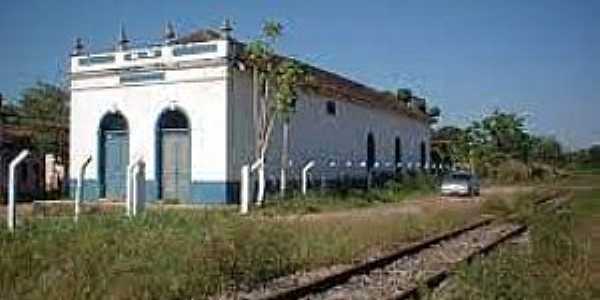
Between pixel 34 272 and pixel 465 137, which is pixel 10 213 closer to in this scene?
pixel 34 272

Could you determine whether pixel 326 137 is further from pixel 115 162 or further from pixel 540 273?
pixel 540 273

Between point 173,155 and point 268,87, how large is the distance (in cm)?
453

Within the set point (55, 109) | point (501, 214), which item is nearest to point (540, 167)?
point (55, 109)

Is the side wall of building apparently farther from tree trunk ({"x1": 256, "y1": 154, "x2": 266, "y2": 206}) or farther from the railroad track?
the railroad track

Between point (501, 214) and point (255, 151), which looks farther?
point (255, 151)

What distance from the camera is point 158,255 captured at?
44.8ft

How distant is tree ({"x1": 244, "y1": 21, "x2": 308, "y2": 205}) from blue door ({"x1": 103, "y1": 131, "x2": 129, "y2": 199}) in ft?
17.9

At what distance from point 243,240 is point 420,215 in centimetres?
1392

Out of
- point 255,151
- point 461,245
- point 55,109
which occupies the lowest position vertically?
point 461,245

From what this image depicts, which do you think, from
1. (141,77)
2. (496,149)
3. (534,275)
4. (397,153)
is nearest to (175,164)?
(141,77)

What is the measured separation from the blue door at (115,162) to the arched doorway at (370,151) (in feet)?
58.9

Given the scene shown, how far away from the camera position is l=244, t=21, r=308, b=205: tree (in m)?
32.1

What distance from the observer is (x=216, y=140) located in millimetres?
32375

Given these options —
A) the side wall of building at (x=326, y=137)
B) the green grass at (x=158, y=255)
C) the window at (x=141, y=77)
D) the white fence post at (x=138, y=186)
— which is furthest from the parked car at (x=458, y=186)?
the white fence post at (x=138, y=186)
